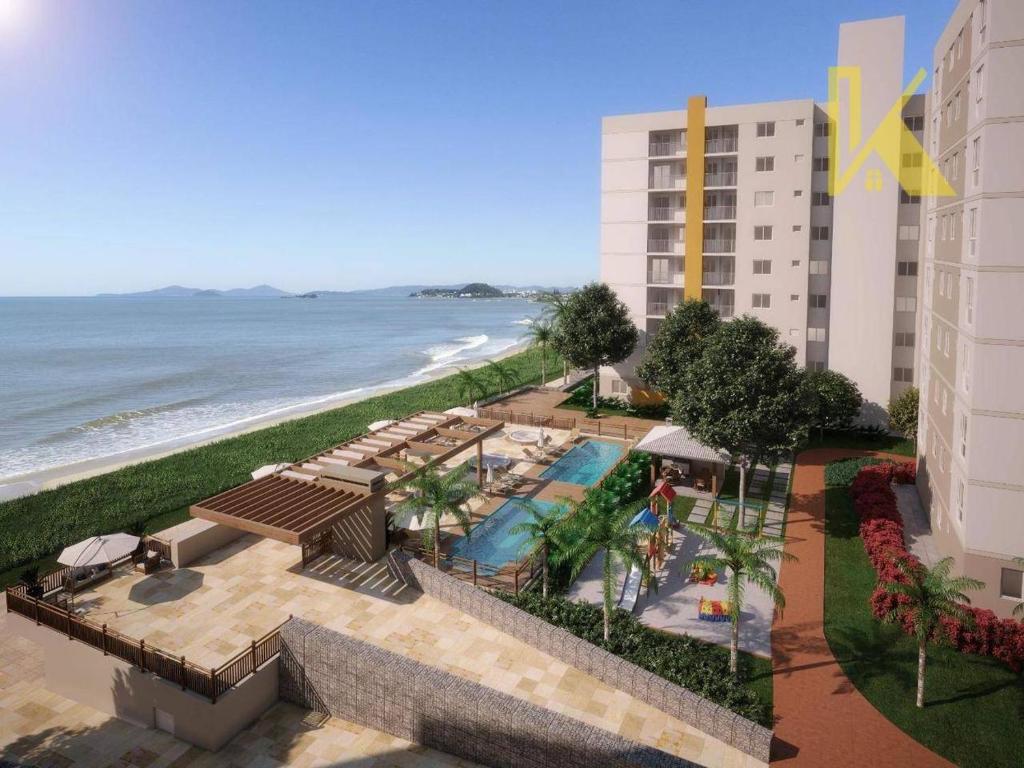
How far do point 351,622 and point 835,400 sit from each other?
92.0 feet

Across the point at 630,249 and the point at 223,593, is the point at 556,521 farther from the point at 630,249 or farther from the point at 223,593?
the point at 630,249

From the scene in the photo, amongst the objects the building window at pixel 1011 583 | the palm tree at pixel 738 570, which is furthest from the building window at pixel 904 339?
the palm tree at pixel 738 570

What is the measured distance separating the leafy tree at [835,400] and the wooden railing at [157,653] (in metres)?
28.6

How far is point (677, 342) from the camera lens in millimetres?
38062

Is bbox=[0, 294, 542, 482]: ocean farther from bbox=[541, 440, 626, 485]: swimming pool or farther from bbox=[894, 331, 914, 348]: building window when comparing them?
bbox=[894, 331, 914, 348]: building window

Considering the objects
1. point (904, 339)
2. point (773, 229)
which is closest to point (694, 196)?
point (773, 229)

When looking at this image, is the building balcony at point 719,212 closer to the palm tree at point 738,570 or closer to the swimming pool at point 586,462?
the swimming pool at point 586,462

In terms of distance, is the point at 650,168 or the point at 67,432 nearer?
the point at 650,168

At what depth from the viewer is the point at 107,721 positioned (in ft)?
51.4

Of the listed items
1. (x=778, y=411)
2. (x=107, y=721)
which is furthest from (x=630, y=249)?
(x=107, y=721)

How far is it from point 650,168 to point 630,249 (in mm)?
5204

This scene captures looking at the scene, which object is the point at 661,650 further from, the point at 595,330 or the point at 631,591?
the point at 595,330

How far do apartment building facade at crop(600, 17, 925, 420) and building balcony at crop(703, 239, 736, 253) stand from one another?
0.20 feet

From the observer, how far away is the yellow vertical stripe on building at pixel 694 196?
41156 mm
